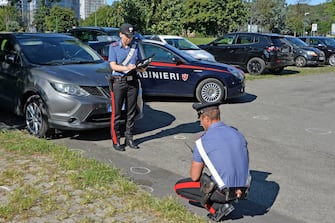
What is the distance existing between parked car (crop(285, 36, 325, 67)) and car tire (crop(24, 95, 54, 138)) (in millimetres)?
17483

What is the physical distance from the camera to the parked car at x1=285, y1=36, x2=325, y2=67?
21834 millimetres

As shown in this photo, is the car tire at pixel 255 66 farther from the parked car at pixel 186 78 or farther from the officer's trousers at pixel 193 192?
the officer's trousers at pixel 193 192

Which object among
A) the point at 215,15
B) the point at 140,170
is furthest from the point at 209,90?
the point at 215,15

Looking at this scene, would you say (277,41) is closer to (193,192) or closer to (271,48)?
(271,48)

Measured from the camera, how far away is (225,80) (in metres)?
10.0

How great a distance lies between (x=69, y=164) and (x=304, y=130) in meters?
4.77

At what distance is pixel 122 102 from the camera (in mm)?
6035

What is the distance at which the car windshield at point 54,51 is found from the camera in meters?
7.16

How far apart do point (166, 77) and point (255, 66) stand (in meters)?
8.26

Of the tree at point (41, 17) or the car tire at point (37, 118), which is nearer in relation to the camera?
the car tire at point (37, 118)

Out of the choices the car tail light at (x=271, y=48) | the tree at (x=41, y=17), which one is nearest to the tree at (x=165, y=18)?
the car tail light at (x=271, y=48)

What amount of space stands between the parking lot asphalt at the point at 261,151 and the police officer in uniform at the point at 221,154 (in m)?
0.43

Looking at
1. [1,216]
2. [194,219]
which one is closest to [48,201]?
[1,216]

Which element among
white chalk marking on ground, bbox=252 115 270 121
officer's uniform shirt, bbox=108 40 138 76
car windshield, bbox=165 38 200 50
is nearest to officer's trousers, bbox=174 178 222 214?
officer's uniform shirt, bbox=108 40 138 76
